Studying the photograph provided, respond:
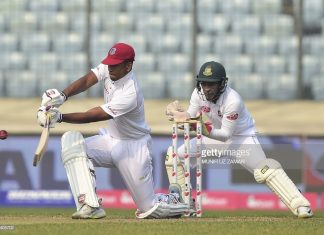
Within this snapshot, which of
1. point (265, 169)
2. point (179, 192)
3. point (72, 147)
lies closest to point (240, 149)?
point (265, 169)

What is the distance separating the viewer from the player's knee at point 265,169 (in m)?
10.1

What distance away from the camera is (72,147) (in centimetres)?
907

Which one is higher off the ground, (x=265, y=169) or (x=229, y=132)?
(x=229, y=132)

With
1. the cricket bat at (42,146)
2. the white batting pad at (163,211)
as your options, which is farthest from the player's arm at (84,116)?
the white batting pad at (163,211)

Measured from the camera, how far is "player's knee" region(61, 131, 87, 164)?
9047mm

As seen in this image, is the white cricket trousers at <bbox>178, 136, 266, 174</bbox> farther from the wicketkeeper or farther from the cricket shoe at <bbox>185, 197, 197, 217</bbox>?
the wicketkeeper

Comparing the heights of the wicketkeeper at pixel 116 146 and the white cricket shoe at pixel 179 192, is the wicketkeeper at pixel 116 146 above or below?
above

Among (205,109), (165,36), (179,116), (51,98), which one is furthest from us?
(165,36)

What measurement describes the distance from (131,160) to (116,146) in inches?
7.5

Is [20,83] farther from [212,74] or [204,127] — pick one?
[204,127]

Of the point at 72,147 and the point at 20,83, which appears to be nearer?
the point at 72,147

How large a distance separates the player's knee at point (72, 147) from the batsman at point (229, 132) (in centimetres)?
96

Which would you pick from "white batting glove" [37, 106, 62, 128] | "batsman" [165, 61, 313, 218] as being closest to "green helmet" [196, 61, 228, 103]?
"batsman" [165, 61, 313, 218]

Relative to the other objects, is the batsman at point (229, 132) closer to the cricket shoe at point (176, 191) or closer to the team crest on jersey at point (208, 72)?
the team crest on jersey at point (208, 72)
